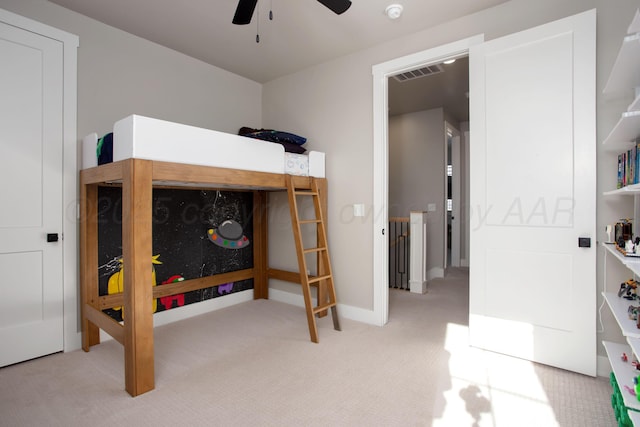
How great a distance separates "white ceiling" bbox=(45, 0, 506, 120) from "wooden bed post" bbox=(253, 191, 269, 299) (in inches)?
62.6

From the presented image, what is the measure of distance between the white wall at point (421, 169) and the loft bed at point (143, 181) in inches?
103

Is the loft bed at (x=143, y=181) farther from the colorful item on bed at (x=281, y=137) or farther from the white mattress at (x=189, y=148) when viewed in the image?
the colorful item on bed at (x=281, y=137)

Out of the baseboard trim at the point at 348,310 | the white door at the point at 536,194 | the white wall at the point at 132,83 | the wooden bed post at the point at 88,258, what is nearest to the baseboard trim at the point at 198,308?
the wooden bed post at the point at 88,258

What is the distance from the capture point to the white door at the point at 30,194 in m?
2.31

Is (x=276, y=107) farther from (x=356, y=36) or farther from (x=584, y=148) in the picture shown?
(x=584, y=148)

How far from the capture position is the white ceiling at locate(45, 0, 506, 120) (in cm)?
247

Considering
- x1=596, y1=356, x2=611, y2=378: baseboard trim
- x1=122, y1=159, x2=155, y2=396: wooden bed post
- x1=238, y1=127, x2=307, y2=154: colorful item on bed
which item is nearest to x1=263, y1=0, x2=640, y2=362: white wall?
x1=238, y1=127, x2=307, y2=154: colorful item on bed

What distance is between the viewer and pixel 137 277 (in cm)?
197

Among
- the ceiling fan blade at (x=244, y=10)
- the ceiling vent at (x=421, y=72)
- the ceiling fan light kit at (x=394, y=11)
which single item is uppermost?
the ceiling vent at (x=421, y=72)

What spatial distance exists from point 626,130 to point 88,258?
3.60 m

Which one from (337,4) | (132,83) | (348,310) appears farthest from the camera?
(348,310)

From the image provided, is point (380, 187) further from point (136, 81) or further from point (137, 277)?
point (136, 81)

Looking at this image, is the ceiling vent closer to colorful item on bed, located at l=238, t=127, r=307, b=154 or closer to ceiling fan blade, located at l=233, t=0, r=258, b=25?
colorful item on bed, located at l=238, t=127, r=307, b=154

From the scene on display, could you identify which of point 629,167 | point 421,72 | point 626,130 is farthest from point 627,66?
point 421,72
